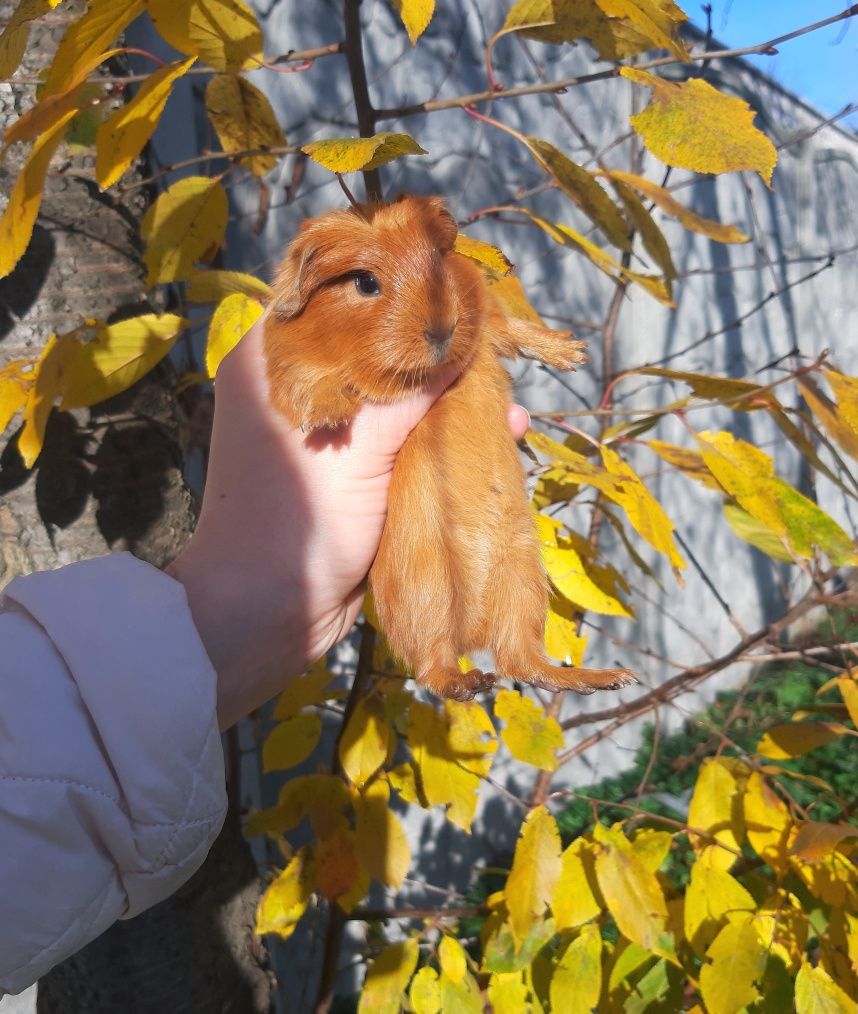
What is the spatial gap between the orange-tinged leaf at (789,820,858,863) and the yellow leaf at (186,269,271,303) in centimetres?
93

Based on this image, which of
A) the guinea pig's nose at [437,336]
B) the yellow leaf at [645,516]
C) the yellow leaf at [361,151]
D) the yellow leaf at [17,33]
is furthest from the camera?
the yellow leaf at [645,516]

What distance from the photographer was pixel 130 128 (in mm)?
806

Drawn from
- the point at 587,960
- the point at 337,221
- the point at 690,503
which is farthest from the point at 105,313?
the point at 690,503

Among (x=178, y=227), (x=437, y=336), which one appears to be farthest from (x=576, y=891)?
(x=178, y=227)

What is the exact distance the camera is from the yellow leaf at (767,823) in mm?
1188

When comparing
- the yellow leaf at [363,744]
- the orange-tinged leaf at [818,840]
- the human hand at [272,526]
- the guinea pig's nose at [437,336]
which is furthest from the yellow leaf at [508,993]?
the guinea pig's nose at [437,336]

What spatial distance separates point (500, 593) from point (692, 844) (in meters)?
0.60

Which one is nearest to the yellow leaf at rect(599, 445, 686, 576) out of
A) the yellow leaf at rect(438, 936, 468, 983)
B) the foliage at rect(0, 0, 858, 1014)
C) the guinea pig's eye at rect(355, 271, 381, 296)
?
the foliage at rect(0, 0, 858, 1014)

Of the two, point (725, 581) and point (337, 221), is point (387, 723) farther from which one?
Result: point (725, 581)

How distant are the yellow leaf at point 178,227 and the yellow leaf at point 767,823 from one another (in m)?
1.08

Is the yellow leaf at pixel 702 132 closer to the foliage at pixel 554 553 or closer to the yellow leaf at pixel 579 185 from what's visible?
the foliage at pixel 554 553

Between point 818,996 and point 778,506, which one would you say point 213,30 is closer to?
point 778,506

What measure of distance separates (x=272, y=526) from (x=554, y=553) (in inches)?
15.6

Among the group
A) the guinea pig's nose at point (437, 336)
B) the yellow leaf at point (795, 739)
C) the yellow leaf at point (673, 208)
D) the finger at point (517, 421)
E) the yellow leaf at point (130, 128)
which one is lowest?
the yellow leaf at point (795, 739)
